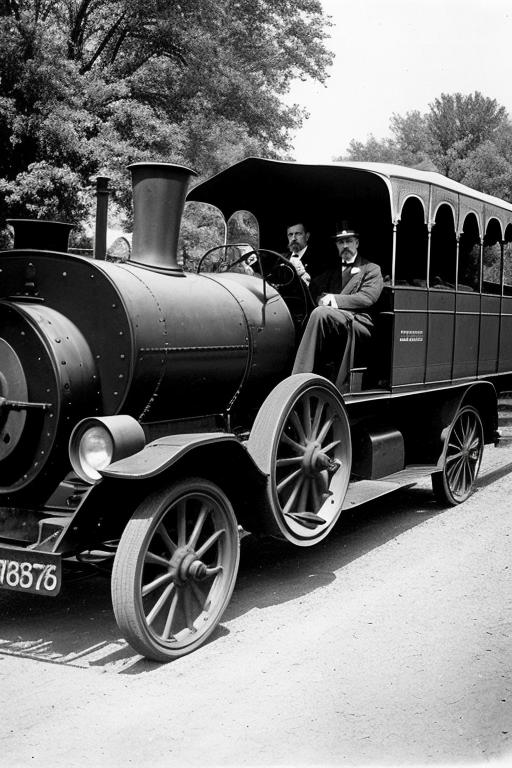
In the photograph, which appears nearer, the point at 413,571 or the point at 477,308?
the point at 413,571

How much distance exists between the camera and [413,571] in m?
5.57

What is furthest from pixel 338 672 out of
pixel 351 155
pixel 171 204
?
pixel 351 155

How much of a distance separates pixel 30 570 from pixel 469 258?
241 inches

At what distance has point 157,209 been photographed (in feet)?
16.6

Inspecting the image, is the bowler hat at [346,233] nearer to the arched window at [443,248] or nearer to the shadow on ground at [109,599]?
the arched window at [443,248]

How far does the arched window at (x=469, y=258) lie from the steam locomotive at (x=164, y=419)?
6.36 ft

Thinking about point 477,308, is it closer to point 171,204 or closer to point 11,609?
point 171,204

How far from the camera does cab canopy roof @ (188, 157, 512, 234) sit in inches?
254

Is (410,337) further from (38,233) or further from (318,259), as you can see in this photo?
(38,233)

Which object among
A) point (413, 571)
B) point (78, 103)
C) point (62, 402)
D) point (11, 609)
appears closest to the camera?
point (62, 402)

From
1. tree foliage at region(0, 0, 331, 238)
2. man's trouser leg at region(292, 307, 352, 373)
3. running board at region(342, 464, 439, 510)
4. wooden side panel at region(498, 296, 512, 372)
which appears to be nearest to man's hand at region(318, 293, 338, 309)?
man's trouser leg at region(292, 307, 352, 373)

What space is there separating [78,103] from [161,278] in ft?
41.2

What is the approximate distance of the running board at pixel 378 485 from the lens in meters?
5.86

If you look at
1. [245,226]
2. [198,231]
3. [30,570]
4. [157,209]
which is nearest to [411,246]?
[245,226]
